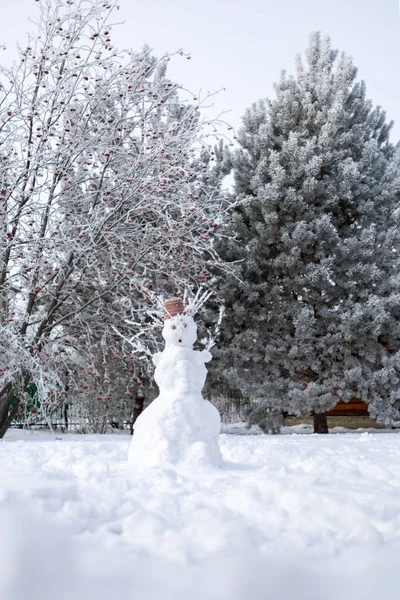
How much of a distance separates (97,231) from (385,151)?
702cm

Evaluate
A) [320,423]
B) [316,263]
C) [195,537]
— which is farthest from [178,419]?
[316,263]

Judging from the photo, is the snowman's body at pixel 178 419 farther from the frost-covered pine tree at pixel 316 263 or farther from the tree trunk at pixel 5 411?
the frost-covered pine tree at pixel 316 263

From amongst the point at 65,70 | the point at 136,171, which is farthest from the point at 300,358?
the point at 65,70

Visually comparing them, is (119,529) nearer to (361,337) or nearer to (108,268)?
(108,268)

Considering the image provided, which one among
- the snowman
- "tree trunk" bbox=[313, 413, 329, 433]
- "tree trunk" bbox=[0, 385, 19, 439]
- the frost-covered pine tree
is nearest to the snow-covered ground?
the snowman

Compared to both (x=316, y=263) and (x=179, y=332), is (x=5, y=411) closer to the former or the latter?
(x=179, y=332)

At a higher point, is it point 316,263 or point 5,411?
point 316,263

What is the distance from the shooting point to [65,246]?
7.24 metres

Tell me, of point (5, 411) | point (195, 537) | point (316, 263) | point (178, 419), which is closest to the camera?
point (195, 537)

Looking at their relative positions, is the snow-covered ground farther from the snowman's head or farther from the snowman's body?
the snowman's head

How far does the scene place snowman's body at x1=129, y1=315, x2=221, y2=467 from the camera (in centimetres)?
398

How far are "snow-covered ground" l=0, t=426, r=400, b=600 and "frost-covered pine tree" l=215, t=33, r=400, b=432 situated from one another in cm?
635

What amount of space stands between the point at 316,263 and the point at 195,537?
8383 mm

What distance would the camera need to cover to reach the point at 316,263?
33.7ft
